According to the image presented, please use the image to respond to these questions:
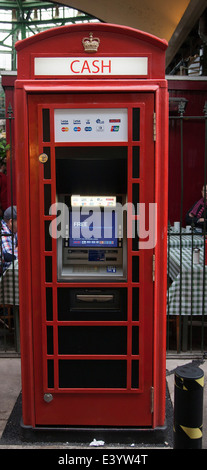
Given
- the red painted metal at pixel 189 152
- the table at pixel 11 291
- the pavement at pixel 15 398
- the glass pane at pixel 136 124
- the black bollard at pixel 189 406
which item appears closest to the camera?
the black bollard at pixel 189 406

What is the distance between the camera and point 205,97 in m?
8.03

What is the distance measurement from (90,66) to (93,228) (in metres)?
1.03

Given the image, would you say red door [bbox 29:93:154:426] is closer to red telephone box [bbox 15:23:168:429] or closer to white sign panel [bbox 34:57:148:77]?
red telephone box [bbox 15:23:168:429]

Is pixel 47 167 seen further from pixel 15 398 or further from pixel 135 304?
pixel 15 398

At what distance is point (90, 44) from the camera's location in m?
2.64

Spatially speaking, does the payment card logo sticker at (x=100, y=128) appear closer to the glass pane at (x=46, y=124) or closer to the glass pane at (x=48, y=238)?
the glass pane at (x=46, y=124)

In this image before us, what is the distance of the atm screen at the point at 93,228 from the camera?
2.76 m

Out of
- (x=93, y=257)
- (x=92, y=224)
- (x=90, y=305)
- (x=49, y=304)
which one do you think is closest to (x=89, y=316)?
(x=90, y=305)

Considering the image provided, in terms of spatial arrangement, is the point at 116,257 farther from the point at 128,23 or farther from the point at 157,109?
the point at 128,23

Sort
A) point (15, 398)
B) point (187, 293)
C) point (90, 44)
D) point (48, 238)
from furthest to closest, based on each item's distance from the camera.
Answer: point (187, 293), point (15, 398), point (48, 238), point (90, 44)

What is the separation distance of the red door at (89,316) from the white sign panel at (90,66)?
156 mm

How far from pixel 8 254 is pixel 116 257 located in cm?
242

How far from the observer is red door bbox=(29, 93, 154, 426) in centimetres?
266

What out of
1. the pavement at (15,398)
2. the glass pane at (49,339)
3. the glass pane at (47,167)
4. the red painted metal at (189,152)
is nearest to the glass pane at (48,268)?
the glass pane at (49,339)
